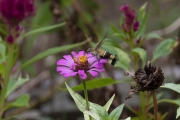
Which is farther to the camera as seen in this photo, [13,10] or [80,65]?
[13,10]

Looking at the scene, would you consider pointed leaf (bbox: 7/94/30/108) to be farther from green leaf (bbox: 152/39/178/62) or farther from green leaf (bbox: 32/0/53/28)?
green leaf (bbox: 32/0/53/28)

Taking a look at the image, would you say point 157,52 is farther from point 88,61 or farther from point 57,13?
point 57,13

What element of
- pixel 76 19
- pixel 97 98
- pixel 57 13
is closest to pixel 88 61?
pixel 97 98

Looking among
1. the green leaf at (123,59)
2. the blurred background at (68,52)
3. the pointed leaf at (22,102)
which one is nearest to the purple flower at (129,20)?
the green leaf at (123,59)

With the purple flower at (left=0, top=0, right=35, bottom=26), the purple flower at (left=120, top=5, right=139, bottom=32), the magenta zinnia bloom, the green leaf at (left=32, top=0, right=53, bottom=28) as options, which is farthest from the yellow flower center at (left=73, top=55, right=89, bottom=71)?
the green leaf at (left=32, top=0, right=53, bottom=28)

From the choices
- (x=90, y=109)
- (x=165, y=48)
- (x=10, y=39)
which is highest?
(x=10, y=39)

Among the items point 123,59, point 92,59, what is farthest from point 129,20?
point 92,59

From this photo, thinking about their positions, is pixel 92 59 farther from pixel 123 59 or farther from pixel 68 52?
pixel 68 52

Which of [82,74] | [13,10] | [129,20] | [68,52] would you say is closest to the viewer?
[82,74]
